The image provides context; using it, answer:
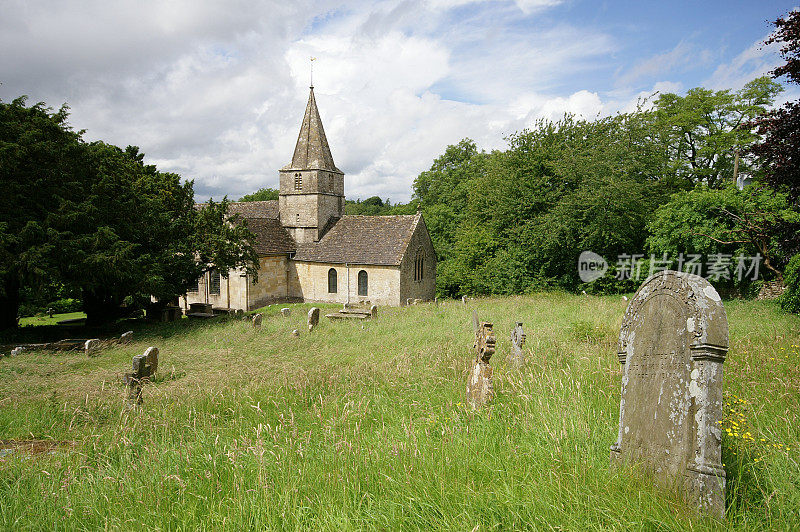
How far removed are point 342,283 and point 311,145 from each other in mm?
11336

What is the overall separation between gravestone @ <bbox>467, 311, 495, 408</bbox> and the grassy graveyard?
0.66ft

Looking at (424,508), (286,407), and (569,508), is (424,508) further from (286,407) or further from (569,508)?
(286,407)

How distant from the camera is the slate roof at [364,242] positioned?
1190 inches

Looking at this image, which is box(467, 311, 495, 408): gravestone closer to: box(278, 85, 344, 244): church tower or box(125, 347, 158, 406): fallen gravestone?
box(125, 347, 158, 406): fallen gravestone

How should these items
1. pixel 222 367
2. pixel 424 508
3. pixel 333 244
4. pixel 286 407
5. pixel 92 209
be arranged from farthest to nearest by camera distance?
1. pixel 333 244
2. pixel 92 209
3. pixel 222 367
4. pixel 286 407
5. pixel 424 508

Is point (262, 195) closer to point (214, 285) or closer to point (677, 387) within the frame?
point (214, 285)

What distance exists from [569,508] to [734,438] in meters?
2.00

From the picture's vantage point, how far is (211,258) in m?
22.0

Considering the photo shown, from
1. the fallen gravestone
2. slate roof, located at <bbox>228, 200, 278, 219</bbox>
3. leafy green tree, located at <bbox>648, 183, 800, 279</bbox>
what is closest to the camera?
the fallen gravestone

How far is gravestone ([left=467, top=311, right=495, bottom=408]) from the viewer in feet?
17.1

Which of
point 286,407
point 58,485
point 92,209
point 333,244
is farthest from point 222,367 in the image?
point 333,244

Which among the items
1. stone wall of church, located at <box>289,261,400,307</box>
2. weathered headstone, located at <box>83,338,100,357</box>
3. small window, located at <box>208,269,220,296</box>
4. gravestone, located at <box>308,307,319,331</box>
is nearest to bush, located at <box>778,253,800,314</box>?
gravestone, located at <box>308,307,319,331</box>

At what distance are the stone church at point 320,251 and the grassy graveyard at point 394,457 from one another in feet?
74.1

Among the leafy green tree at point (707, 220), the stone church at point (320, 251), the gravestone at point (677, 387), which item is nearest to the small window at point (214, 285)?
the stone church at point (320, 251)
